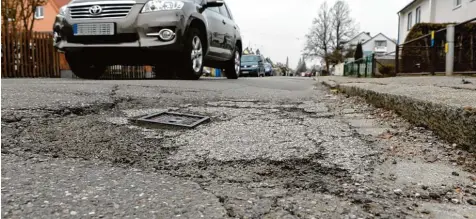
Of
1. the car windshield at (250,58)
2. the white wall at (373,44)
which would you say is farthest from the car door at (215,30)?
the white wall at (373,44)

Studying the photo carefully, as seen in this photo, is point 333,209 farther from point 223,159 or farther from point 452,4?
point 452,4

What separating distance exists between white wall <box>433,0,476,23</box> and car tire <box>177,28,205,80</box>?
52.4 ft

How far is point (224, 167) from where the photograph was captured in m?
1.72

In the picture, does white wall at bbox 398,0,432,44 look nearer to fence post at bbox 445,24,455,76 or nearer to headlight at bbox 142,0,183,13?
fence post at bbox 445,24,455,76

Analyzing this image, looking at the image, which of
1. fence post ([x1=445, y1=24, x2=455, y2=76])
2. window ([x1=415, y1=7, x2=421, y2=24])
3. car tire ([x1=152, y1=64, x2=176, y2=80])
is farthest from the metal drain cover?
window ([x1=415, y1=7, x2=421, y2=24])

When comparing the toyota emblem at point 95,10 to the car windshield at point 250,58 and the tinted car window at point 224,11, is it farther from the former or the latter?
the car windshield at point 250,58

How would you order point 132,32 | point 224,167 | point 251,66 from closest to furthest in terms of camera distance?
point 224,167 → point 132,32 → point 251,66

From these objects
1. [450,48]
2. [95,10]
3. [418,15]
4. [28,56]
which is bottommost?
[28,56]

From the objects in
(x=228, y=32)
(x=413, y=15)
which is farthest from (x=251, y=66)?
(x=228, y=32)

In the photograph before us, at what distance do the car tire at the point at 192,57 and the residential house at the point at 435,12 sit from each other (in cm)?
1598

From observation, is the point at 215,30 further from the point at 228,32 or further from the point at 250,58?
the point at 250,58

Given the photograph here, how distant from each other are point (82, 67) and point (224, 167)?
5.78 metres

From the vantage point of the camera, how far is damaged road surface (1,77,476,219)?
126 centimetres

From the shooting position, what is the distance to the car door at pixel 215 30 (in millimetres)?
7145
